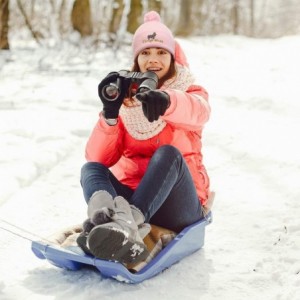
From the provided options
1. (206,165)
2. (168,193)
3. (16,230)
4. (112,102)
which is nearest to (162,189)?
(168,193)

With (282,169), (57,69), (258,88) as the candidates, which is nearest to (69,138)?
(282,169)

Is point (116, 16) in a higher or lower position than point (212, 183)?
lower

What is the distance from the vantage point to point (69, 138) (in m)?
4.33

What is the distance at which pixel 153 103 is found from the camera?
77.4 inches

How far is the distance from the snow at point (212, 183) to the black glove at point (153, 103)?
24.6 inches

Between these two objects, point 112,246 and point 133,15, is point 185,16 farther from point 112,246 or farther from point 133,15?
point 112,246

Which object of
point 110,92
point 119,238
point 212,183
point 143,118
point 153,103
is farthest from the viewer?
point 212,183

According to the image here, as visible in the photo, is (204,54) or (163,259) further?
(204,54)

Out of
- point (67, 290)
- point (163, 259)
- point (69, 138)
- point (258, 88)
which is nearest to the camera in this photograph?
point (67, 290)

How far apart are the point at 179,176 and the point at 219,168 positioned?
1.60 m

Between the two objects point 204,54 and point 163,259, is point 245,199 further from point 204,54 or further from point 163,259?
point 204,54

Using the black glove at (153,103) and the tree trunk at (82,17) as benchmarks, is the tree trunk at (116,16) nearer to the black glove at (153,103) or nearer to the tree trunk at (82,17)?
the tree trunk at (82,17)

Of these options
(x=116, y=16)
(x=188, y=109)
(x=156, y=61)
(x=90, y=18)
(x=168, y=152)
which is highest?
(x=156, y=61)

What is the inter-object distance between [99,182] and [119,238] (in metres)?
0.35
